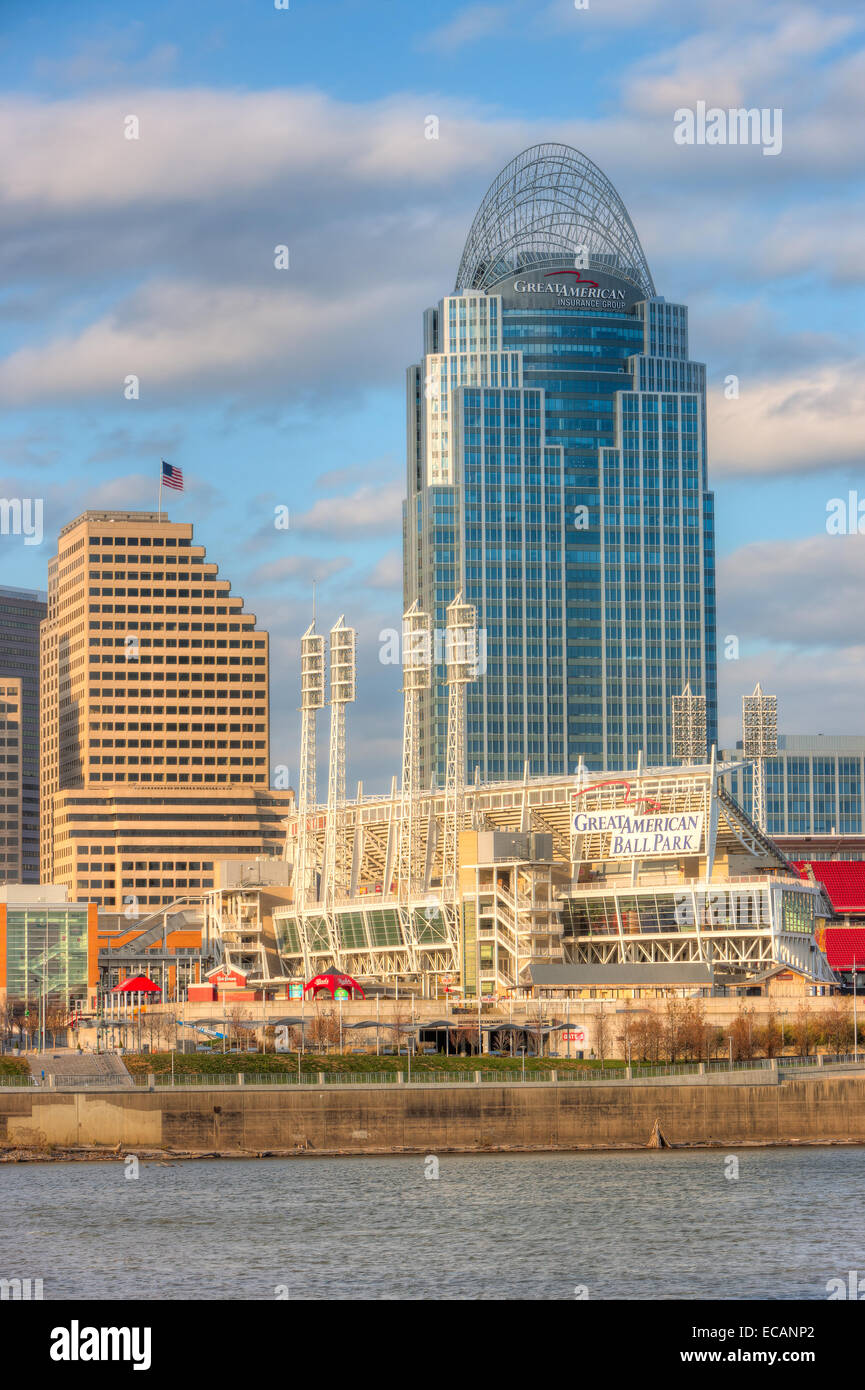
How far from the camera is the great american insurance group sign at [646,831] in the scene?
180 meters

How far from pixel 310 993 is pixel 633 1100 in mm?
71464

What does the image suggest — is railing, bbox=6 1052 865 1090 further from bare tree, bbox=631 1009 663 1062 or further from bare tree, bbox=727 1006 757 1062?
bare tree, bbox=727 1006 757 1062

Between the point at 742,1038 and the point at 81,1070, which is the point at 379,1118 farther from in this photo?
the point at 742,1038

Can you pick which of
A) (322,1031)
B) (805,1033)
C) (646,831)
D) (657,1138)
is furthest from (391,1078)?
(646,831)

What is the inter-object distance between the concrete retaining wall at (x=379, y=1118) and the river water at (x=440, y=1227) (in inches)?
130

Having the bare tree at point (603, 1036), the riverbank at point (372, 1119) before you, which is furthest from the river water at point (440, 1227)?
the bare tree at point (603, 1036)

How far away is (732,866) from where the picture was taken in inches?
7323

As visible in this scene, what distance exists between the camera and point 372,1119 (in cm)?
11806

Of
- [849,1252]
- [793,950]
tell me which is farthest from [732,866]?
[849,1252]

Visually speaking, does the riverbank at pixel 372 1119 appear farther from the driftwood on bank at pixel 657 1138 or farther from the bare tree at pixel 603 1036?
the bare tree at pixel 603 1036

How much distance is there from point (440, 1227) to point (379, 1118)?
35841 mm

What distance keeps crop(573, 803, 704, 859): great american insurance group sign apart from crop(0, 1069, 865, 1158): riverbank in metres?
59.6

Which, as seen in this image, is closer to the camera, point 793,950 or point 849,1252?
point 849,1252
